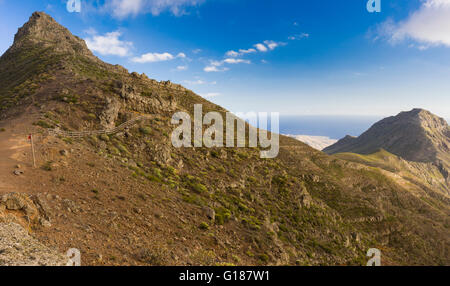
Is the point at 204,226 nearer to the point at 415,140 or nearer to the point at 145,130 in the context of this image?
the point at 145,130

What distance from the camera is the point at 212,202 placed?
22359mm

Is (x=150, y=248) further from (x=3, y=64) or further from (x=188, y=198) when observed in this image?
(x=3, y=64)

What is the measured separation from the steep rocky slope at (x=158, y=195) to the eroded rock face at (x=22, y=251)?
0.61m

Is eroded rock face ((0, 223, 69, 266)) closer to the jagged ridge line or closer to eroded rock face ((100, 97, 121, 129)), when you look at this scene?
the jagged ridge line

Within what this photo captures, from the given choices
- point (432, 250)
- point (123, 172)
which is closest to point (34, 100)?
point (123, 172)

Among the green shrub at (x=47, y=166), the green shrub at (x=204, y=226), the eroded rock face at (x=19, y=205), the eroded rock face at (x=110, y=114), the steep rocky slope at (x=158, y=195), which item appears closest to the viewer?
the eroded rock face at (x=19, y=205)

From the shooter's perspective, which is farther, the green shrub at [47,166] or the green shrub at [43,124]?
the green shrub at [43,124]

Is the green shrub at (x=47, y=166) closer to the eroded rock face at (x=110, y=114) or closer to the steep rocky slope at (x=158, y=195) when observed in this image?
the steep rocky slope at (x=158, y=195)

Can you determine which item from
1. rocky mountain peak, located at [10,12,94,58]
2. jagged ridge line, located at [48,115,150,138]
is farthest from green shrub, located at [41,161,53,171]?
rocky mountain peak, located at [10,12,94,58]

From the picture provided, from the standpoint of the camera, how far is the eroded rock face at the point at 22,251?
24.1 feet

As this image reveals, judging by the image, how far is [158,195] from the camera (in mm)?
18703

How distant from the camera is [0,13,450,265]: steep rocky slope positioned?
12.5 meters

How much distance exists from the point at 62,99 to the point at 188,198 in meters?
23.3

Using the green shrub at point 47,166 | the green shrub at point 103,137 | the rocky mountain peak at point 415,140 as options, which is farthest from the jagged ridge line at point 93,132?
the rocky mountain peak at point 415,140
